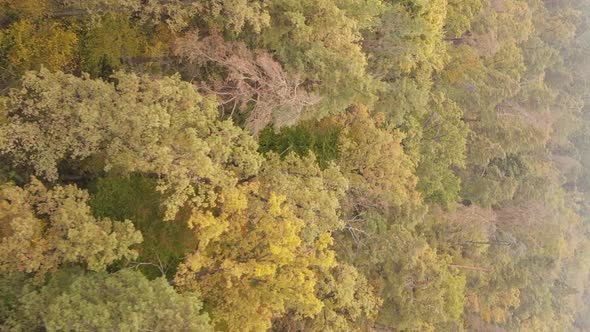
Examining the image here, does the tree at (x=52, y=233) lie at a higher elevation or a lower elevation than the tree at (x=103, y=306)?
higher

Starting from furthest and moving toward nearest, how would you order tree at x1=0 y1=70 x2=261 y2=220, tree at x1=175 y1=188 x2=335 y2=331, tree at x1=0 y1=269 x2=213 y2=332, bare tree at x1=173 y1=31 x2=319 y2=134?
bare tree at x1=173 y1=31 x2=319 y2=134 < tree at x1=175 y1=188 x2=335 y2=331 < tree at x1=0 y1=70 x2=261 y2=220 < tree at x1=0 y1=269 x2=213 y2=332

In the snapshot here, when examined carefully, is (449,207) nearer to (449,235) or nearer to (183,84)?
(449,235)

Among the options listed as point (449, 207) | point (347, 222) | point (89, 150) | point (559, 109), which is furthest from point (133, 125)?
point (559, 109)

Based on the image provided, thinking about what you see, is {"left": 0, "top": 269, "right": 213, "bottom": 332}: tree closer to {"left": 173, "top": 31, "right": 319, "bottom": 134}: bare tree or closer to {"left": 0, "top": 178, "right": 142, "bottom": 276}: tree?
{"left": 0, "top": 178, "right": 142, "bottom": 276}: tree

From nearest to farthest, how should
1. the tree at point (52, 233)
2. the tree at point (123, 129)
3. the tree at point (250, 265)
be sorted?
1. the tree at point (52, 233)
2. the tree at point (123, 129)
3. the tree at point (250, 265)

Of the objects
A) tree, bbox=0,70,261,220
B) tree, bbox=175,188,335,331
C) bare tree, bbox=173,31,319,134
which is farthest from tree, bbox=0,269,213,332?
bare tree, bbox=173,31,319,134

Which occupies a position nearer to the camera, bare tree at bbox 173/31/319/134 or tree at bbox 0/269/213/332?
tree at bbox 0/269/213/332

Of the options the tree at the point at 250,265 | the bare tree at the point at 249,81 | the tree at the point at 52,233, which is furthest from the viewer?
the bare tree at the point at 249,81

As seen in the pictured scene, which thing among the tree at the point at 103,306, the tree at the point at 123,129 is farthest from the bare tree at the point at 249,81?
the tree at the point at 103,306

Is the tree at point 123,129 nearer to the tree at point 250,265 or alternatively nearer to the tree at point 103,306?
the tree at point 250,265

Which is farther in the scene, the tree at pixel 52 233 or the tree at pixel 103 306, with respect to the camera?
the tree at pixel 52 233
